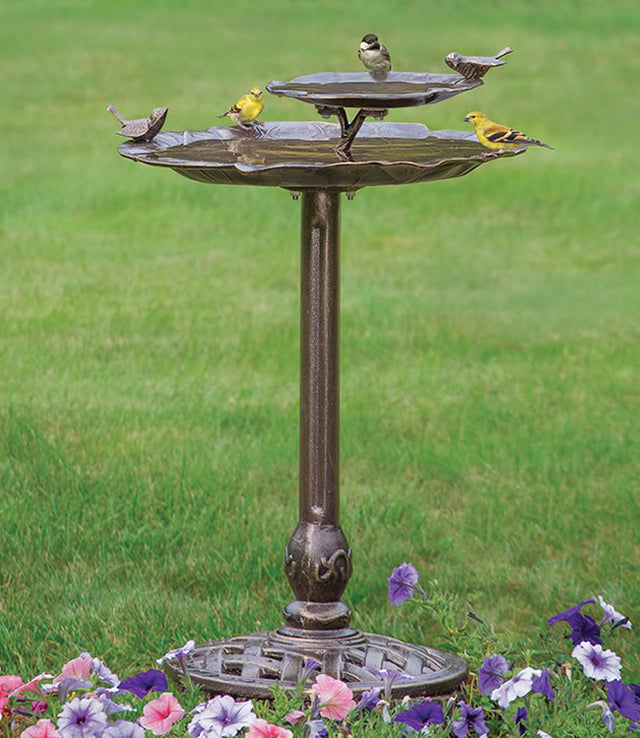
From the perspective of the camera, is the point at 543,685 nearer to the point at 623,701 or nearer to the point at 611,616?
the point at 623,701

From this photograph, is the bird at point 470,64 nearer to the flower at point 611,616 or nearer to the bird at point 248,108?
the bird at point 248,108

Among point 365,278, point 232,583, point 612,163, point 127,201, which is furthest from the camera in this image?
point 612,163

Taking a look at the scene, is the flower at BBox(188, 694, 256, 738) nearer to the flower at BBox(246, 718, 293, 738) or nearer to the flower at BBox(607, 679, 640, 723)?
the flower at BBox(246, 718, 293, 738)

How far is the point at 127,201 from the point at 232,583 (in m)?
6.45

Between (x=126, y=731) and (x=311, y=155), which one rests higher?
(x=311, y=155)

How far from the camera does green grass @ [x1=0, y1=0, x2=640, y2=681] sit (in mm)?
4570

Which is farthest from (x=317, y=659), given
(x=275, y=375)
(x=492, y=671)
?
(x=275, y=375)

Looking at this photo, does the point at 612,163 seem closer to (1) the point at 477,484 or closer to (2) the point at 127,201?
(2) the point at 127,201

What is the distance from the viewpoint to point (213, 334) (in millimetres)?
7441

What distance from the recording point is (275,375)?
6.84 meters

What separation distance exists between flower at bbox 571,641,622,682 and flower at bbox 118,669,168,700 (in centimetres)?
104

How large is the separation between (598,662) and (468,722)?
0.36m

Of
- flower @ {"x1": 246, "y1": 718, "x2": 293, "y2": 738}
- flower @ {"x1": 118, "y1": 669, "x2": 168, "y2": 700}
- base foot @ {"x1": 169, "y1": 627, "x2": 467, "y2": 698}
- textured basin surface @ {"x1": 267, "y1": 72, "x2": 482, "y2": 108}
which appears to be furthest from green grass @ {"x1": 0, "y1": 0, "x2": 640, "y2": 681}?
textured basin surface @ {"x1": 267, "y1": 72, "x2": 482, "y2": 108}

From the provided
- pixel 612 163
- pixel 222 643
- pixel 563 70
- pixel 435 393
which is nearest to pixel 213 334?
pixel 435 393
